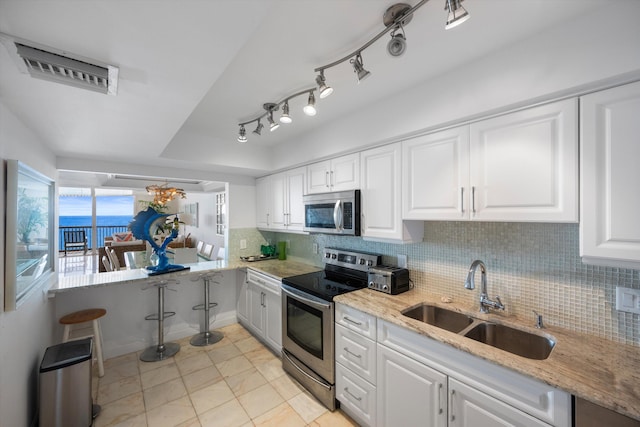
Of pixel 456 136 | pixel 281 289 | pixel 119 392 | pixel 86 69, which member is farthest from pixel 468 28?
pixel 119 392

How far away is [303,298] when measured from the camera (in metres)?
2.27

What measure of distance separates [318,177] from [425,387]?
6.43 ft

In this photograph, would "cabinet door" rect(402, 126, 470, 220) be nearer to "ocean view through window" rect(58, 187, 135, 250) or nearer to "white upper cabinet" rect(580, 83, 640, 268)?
"white upper cabinet" rect(580, 83, 640, 268)

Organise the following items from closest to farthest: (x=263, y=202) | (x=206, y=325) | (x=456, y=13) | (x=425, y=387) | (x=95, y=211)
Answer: (x=456, y=13)
(x=425, y=387)
(x=206, y=325)
(x=263, y=202)
(x=95, y=211)

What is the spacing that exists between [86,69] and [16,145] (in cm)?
99

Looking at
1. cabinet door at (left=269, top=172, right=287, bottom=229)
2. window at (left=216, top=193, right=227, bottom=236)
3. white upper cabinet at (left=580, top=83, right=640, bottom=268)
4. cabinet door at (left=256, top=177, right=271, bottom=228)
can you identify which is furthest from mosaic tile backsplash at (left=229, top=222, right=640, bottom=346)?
window at (left=216, top=193, right=227, bottom=236)

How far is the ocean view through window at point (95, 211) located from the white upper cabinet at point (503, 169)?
306 inches

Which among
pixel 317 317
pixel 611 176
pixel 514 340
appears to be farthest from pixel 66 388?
pixel 611 176

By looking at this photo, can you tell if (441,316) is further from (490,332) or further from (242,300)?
(242,300)

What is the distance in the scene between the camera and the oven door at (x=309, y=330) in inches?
81.0

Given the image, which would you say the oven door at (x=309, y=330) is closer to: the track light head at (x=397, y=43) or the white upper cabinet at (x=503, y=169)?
the white upper cabinet at (x=503, y=169)

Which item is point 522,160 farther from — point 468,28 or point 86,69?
point 86,69

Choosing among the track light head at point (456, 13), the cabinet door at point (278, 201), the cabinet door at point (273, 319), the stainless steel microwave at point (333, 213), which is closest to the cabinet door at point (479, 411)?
the stainless steel microwave at point (333, 213)

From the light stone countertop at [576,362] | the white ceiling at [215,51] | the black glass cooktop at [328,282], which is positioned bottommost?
the light stone countertop at [576,362]
